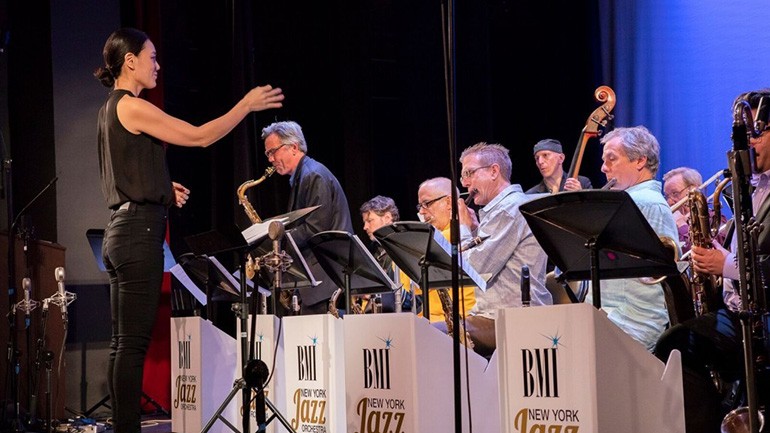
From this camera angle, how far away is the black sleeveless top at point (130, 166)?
3.86 metres

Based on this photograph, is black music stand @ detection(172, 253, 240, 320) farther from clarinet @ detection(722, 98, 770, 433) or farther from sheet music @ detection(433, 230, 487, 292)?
clarinet @ detection(722, 98, 770, 433)

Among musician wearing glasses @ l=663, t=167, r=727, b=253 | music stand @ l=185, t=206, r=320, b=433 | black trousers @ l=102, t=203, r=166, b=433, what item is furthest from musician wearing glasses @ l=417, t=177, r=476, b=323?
black trousers @ l=102, t=203, r=166, b=433

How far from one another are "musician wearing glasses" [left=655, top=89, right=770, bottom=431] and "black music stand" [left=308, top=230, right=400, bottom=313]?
4.52 feet

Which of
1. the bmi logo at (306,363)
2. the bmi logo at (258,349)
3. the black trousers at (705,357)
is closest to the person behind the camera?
the black trousers at (705,357)

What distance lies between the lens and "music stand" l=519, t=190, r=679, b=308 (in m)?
3.22

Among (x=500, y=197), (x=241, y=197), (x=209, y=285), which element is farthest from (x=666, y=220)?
(x=241, y=197)

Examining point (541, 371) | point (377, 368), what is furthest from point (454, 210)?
point (377, 368)

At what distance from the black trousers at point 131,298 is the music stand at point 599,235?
150 centimetres

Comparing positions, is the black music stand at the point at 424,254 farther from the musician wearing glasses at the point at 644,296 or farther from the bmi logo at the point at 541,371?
the bmi logo at the point at 541,371

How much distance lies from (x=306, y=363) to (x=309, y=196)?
191 cm

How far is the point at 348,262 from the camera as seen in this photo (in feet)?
15.5

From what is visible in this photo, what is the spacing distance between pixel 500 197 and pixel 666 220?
859 mm

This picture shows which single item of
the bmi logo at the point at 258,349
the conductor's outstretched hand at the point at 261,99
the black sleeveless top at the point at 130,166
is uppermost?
the conductor's outstretched hand at the point at 261,99

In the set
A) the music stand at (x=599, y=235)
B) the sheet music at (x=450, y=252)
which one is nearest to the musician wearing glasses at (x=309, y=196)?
the sheet music at (x=450, y=252)
